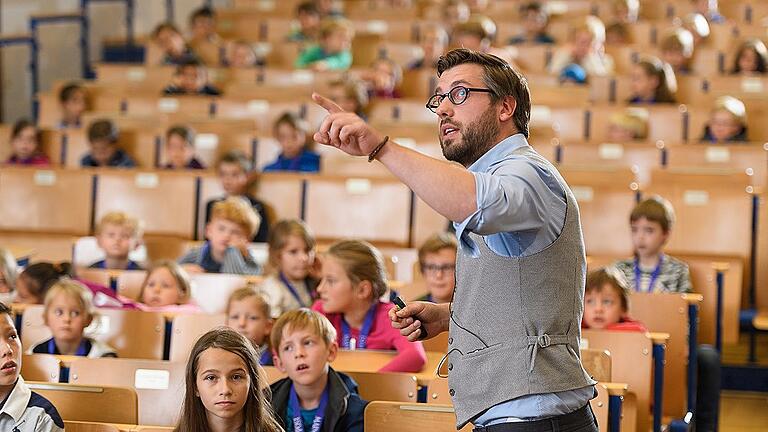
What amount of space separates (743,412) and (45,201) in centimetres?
341

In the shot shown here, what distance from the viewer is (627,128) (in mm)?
6156

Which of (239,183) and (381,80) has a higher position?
(381,80)

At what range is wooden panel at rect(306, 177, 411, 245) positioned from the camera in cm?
545

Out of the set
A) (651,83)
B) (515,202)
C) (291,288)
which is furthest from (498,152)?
(651,83)

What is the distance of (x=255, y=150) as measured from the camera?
6.39 m

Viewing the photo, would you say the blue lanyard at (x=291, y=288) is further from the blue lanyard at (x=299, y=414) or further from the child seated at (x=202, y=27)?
the child seated at (x=202, y=27)

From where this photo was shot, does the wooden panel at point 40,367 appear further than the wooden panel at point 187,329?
No

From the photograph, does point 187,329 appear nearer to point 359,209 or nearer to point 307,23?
point 359,209

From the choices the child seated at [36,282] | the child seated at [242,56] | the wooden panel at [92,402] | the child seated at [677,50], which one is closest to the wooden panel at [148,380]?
the wooden panel at [92,402]

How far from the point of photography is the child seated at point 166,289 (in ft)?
13.9

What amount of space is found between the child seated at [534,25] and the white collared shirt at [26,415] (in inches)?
225

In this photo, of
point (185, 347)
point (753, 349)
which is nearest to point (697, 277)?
point (753, 349)

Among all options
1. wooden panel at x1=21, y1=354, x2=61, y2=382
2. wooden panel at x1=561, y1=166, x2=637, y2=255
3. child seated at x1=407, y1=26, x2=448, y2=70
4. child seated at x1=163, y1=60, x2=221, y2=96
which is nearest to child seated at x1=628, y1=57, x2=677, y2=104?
child seated at x1=407, y1=26, x2=448, y2=70

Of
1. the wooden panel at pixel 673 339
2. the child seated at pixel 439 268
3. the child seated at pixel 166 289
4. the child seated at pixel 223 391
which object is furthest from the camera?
the child seated at pixel 166 289
